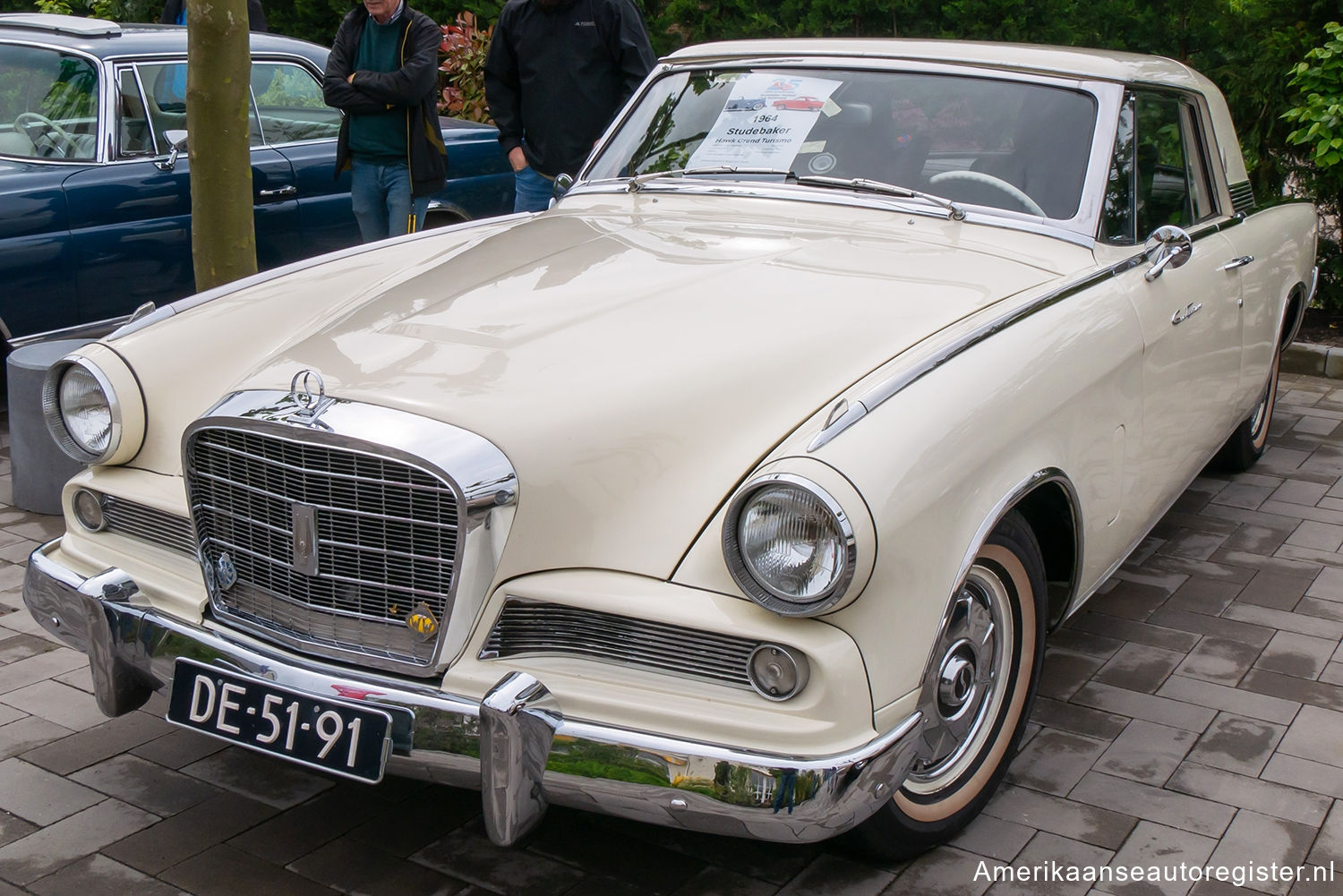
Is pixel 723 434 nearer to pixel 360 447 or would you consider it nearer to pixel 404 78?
pixel 360 447

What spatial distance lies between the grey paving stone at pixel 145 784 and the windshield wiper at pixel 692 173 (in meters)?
2.15

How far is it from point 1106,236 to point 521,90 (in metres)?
3.43

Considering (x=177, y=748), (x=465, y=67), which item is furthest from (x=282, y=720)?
(x=465, y=67)

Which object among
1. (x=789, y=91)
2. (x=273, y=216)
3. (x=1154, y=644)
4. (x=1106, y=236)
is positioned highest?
(x=789, y=91)

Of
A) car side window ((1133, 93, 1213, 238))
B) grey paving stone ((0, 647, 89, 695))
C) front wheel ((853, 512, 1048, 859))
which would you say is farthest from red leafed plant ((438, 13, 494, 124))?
front wheel ((853, 512, 1048, 859))

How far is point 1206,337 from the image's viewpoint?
382 centimetres

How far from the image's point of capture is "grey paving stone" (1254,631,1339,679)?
367cm

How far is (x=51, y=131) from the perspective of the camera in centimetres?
599

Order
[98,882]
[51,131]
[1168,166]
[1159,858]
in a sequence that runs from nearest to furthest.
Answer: [98,882]
[1159,858]
[1168,166]
[51,131]

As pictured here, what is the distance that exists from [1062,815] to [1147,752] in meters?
0.43

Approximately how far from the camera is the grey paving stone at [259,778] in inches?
118

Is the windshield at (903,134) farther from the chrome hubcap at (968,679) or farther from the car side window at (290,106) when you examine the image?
the car side window at (290,106)

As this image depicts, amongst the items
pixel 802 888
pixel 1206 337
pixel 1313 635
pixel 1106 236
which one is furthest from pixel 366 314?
pixel 1313 635

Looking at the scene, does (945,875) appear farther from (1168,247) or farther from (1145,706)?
(1168,247)
